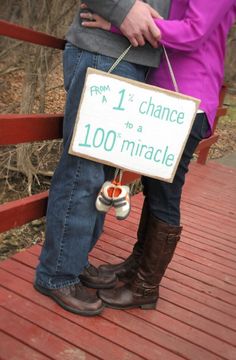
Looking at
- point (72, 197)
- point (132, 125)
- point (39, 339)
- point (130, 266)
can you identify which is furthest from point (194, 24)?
point (39, 339)

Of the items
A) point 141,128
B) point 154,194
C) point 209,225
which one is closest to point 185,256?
point 209,225

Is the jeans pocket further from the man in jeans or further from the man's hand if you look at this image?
the man's hand

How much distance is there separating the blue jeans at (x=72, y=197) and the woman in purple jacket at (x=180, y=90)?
6.1 inches

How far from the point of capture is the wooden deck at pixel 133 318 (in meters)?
2.05

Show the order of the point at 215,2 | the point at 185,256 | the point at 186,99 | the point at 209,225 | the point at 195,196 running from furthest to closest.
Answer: the point at 195,196, the point at 209,225, the point at 185,256, the point at 186,99, the point at 215,2

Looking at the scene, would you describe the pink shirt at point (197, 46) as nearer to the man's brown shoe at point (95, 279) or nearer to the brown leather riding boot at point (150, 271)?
the brown leather riding boot at point (150, 271)

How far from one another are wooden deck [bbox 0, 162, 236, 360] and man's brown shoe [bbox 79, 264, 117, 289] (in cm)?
16

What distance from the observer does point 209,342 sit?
226cm

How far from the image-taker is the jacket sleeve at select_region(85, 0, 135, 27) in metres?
1.92

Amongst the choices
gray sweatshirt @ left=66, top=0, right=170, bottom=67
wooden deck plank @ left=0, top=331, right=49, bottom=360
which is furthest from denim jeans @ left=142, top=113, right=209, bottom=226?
wooden deck plank @ left=0, top=331, right=49, bottom=360

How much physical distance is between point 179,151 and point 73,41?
2.02ft

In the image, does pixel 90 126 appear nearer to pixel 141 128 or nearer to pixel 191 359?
pixel 141 128

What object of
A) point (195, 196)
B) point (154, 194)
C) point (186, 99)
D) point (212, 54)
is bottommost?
point (195, 196)

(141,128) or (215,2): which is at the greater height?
(215,2)
